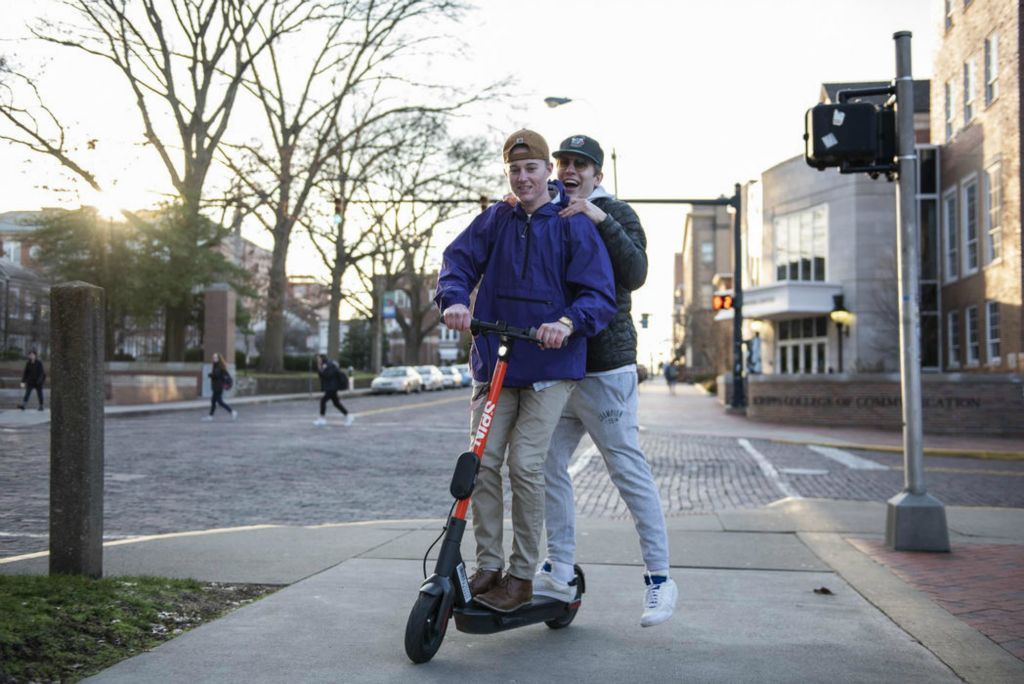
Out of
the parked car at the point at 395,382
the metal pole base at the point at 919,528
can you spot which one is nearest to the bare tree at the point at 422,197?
the parked car at the point at 395,382

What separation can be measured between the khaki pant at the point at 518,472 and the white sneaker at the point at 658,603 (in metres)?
0.49

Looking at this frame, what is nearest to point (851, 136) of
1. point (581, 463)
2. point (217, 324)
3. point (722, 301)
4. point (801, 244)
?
point (581, 463)

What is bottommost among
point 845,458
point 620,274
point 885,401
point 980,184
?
point 845,458

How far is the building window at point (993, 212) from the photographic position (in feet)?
78.2

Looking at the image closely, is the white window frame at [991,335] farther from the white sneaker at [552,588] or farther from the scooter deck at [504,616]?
the scooter deck at [504,616]

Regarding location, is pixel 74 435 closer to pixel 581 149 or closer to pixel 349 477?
pixel 581 149

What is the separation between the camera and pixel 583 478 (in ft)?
38.7

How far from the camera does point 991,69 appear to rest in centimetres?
2408

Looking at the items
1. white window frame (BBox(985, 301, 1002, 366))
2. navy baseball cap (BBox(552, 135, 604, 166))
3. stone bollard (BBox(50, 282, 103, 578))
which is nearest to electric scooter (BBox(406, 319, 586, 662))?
navy baseball cap (BBox(552, 135, 604, 166))

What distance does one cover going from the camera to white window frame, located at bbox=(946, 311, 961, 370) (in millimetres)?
28375

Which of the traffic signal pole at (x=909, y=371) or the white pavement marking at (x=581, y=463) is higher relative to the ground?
the traffic signal pole at (x=909, y=371)

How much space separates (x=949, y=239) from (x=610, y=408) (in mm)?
27968

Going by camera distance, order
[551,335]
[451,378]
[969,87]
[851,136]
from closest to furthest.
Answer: [551,335], [851,136], [969,87], [451,378]

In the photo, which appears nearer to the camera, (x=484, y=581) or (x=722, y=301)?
(x=484, y=581)
